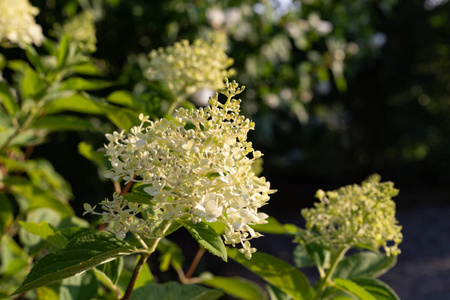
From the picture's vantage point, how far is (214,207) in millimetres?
586

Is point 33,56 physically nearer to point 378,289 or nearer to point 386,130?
point 378,289

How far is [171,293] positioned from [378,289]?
40 cm

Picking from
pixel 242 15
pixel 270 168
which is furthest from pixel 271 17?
pixel 270 168

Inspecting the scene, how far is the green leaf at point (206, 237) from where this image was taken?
602 mm

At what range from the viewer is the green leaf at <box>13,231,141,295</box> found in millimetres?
609

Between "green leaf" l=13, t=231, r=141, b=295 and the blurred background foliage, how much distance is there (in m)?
0.51

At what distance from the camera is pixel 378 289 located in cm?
85

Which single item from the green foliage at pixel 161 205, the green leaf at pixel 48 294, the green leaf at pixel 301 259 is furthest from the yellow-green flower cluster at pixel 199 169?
the green leaf at pixel 48 294

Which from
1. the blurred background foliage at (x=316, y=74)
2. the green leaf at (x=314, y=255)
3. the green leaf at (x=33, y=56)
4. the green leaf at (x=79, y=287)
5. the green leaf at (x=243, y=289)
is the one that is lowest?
the green leaf at (x=79, y=287)

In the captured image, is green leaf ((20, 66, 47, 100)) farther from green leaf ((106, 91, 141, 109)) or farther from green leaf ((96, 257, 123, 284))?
green leaf ((96, 257, 123, 284))

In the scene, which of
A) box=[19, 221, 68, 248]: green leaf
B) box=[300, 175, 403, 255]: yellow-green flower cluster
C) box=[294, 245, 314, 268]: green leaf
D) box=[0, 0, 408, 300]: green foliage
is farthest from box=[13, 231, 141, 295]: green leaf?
box=[294, 245, 314, 268]: green leaf

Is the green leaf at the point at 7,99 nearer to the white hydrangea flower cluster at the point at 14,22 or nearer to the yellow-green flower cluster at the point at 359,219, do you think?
the white hydrangea flower cluster at the point at 14,22

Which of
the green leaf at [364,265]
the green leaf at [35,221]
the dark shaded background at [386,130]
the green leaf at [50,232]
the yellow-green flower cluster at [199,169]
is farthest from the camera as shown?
Answer: the dark shaded background at [386,130]

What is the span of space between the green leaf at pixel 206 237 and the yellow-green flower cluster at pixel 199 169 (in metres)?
0.02
